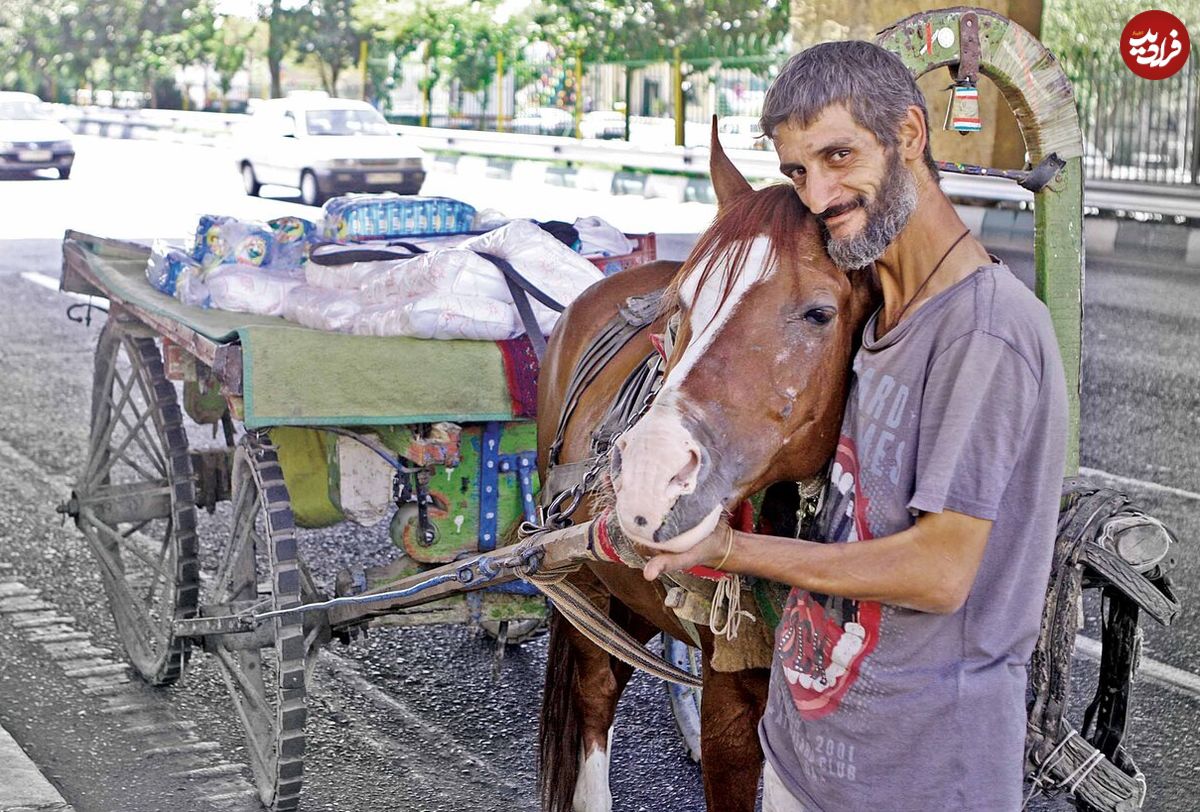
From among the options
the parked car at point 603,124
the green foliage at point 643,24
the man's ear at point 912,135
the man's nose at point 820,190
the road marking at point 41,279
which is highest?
the green foliage at point 643,24

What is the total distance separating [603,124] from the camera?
30766 mm

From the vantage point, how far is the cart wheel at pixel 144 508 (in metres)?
4.46

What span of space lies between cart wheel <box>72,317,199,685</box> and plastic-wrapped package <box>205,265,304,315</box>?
398 mm

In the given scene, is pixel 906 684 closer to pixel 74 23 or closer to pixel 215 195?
pixel 215 195

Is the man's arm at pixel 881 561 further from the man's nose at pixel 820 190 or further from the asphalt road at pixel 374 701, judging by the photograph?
the asphalt road at pixel 374 701

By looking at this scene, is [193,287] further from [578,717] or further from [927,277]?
[927,277]

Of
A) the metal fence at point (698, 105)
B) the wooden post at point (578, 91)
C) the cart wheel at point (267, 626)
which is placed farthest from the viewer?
the wooden post at point (578, 91)

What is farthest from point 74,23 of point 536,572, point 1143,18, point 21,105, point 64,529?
point 536,572

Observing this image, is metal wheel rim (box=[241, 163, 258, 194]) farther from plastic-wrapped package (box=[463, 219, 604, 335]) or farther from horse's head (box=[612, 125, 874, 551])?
horse's head (box=[612, 125, 874, 551])

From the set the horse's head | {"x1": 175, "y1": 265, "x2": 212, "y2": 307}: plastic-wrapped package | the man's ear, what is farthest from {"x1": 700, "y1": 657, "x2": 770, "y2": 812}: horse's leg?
{"x1": 175, "y1": 265, "x2": 212, "y2": 307}: plastic-wrapped package

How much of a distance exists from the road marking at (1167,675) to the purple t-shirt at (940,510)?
9.70 ft

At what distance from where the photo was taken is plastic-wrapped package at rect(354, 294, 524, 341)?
384cm

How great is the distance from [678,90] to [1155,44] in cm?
993

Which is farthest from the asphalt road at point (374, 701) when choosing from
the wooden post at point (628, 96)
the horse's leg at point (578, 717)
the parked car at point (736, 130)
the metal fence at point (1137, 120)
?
the wooden post at point (628, 96)
